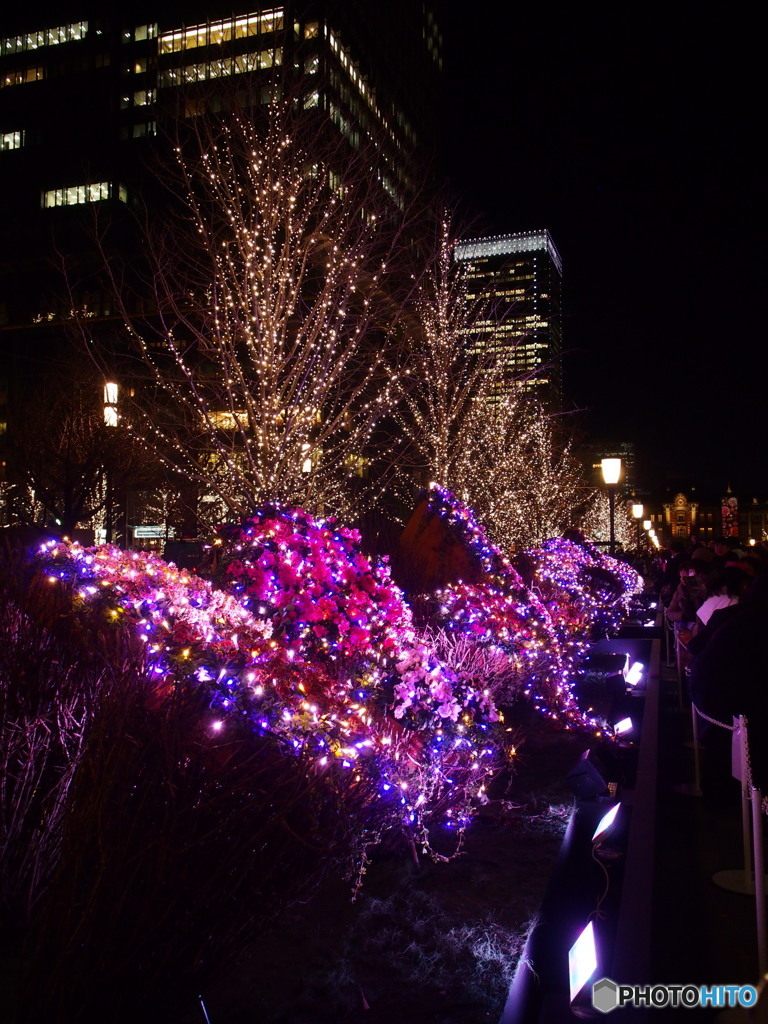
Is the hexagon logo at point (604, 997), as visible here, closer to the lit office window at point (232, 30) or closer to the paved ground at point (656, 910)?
the paved ground at point (656, 910)

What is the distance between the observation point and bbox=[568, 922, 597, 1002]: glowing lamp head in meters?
3.16

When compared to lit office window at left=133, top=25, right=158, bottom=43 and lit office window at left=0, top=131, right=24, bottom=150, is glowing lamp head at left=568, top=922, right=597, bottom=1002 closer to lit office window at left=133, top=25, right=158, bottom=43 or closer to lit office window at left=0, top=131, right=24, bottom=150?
lit office window at left=133, top=25, right=158, bottom=43

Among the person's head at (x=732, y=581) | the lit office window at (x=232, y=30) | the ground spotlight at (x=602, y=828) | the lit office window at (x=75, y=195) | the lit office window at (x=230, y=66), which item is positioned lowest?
the ground spotlight at (x=602, y=828)

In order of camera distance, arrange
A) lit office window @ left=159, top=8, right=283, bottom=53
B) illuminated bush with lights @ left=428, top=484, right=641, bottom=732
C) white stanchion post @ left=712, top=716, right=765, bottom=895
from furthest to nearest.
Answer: lit office window @ left=159, top=8, right=283, bottom=53, illuminated bush with lights @ left=428, top=484, right=641, bottom=732, white stanchion post @ left=712, top=716, right=765, bottom=895

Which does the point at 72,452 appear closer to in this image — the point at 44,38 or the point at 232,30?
the point at 232,30

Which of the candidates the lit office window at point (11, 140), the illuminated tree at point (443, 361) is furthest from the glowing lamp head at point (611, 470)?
the lit office window at point (11, 140)

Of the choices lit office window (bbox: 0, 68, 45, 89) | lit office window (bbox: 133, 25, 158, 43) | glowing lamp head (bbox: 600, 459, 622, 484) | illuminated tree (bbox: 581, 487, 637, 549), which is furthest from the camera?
lit office window (bbox: 0, 68, 45, 89)

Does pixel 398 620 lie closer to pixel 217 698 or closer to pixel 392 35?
pixel 217 698

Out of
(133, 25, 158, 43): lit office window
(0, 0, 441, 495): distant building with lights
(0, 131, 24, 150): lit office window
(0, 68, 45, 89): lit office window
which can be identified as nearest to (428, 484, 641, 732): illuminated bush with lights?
(0, 0, 441, 495): distant building with lights

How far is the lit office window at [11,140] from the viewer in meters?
71.7

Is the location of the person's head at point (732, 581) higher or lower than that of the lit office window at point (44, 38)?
lower

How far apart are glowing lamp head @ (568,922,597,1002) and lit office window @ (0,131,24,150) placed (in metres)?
85.6

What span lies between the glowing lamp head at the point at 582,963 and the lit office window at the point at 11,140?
281ft

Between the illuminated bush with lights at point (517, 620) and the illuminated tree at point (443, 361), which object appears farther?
the illuminated tree at point (443, 361)
